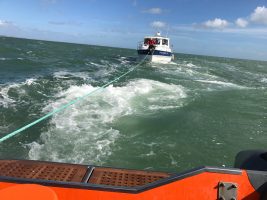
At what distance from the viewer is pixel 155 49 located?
92.3 feet

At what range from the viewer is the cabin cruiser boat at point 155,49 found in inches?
1101

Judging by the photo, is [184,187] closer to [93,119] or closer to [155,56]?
[93,119]

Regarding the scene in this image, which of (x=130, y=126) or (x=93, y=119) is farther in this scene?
(x=93, y=119)

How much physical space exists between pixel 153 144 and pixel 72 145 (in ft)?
6.32

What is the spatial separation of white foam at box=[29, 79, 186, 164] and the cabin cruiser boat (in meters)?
14.0

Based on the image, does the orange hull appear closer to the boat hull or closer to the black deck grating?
the black deck grating

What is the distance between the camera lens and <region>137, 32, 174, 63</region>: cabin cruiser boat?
28.0 metres

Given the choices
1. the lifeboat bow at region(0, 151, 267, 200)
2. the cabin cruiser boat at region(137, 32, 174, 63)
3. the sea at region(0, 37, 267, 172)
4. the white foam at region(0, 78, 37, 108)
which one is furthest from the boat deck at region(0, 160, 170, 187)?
the cabin cruiser boat at region(137, 32, 174, 63)

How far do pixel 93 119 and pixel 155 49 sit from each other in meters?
20.3

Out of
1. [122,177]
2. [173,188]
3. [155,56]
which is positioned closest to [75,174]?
[122,177]

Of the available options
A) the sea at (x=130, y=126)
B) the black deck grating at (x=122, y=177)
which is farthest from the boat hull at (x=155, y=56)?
the black deck grating at (x=122, y=177)

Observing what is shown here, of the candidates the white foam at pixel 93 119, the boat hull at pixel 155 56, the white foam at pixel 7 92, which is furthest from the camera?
the boat hull at pixel 155 56

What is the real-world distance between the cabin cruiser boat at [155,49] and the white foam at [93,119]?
14.0m

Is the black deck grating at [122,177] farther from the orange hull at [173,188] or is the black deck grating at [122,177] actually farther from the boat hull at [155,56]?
the boat hull at [155,56]
